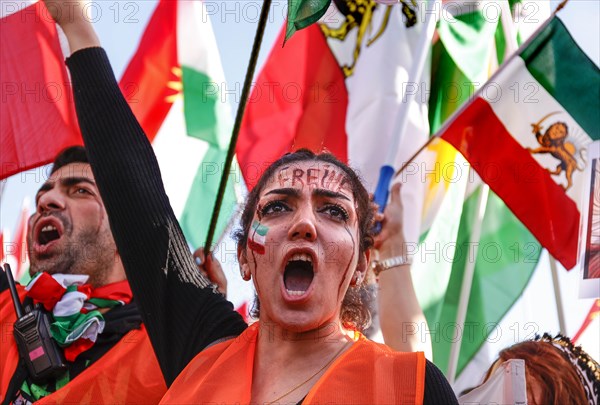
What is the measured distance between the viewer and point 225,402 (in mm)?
2303

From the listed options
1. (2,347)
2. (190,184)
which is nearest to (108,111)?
(2,347)

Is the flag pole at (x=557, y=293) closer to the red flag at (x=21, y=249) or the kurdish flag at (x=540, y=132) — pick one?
the kurdish flag at (x=540, y=132)

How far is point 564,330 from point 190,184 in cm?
200

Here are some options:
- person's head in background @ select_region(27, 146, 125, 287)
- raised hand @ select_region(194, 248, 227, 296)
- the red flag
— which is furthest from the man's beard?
the red flag

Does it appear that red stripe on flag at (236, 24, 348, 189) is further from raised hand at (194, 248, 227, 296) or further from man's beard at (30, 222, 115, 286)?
man's beard at (30, 222, 115, 286)

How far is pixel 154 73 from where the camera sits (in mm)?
5789

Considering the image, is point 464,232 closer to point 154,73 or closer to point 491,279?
point 491,279

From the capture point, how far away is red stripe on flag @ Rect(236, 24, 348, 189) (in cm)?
585

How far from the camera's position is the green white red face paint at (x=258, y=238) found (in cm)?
Result: 257

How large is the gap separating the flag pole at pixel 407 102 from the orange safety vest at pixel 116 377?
67.4 inches

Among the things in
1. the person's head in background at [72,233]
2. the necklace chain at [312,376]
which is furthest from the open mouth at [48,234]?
the necklace chain at [312,376]

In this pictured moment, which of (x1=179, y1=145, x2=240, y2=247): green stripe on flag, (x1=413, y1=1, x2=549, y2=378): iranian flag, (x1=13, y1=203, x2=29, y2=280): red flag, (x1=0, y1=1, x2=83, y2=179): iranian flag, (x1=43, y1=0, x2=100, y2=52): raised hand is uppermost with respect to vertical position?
(x1=0, y1=1, x2=83, y2=179): iranian flag

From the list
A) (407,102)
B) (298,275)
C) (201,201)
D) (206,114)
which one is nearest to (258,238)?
(298,275)

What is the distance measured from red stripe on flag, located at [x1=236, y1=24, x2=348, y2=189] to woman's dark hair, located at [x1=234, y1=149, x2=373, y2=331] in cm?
284
